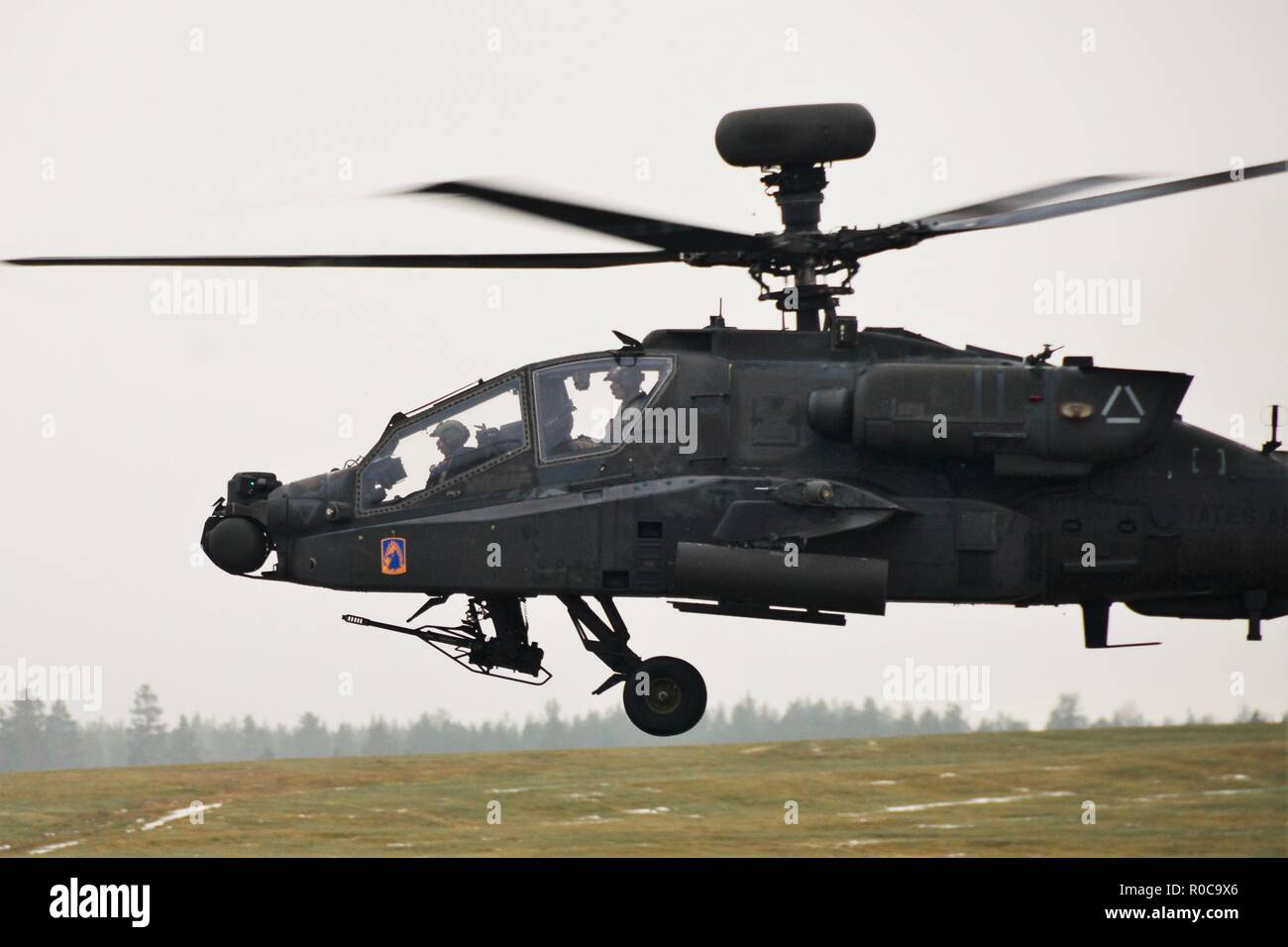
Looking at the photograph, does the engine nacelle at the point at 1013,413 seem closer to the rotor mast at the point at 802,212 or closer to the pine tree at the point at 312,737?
the rotor mast at the point at 802,212

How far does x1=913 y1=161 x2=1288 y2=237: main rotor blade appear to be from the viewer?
14359 mm

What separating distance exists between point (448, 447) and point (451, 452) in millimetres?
58

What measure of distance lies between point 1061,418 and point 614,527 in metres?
3.58

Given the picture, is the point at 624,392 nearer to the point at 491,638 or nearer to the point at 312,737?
the point at 491,638

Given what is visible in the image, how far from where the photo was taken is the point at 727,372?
16000 mm

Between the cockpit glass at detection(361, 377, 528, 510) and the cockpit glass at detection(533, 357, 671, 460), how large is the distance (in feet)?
0.73

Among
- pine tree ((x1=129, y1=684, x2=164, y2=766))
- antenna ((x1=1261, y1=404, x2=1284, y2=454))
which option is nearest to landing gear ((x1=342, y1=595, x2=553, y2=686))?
antenna ((x1=1261, y1=404, x2=1284, y2=454))

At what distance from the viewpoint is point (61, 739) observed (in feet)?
130
